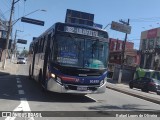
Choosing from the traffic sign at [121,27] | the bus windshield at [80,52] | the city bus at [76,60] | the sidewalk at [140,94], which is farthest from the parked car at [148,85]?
the bus windshield at [80,52]

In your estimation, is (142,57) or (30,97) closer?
(30,97)

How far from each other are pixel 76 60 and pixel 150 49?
46.3 metres

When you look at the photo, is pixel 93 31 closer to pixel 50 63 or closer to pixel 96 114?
pixel 50 63

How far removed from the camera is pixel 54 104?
45.7ft

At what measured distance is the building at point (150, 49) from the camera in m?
59.1

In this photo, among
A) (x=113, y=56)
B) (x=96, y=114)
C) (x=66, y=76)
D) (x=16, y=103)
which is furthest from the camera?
(x=113, y=56)

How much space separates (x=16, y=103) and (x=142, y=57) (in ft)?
177

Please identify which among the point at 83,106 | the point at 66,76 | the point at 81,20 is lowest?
the point at 83,106

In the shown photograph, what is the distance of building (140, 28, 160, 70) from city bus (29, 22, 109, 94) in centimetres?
4177

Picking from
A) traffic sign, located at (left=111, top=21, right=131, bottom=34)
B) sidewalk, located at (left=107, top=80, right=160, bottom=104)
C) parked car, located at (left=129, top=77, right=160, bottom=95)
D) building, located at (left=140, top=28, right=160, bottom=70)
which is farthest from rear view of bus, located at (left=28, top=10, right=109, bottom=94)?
building, located at (left=140, top=28, right=160, bottom=70)

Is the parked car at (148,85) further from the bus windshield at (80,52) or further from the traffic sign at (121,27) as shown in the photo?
the bus windshield at (80,52)

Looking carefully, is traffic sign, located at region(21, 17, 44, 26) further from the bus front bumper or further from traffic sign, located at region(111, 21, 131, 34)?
the bus front bumper

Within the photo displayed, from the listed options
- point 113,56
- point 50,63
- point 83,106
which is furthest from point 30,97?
point 113,56

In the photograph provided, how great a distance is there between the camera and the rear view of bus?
15.0 metres
